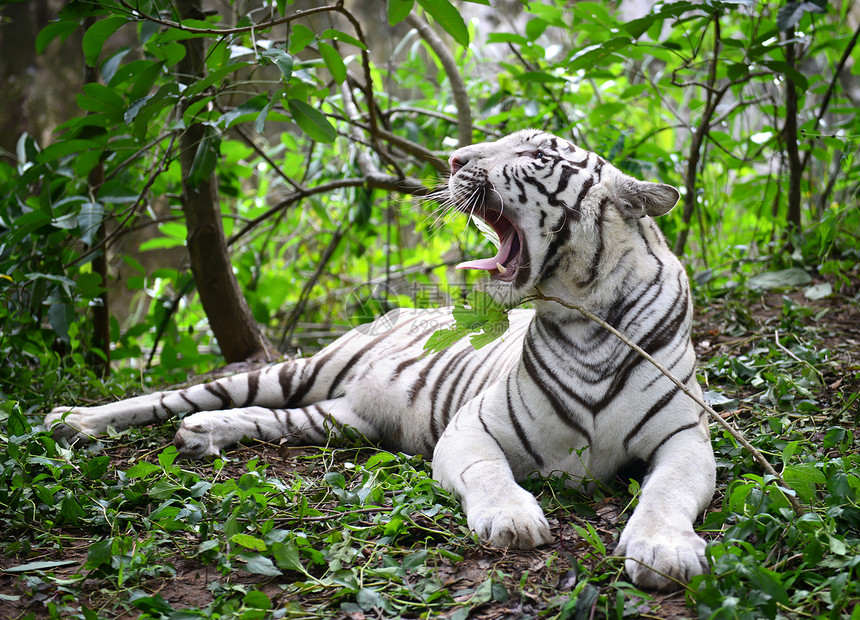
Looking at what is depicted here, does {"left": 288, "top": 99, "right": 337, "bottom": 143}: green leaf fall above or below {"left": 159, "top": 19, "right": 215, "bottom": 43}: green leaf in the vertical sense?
below

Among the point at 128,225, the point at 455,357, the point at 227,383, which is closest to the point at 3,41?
the point at 128,225

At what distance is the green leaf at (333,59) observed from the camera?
2.53m

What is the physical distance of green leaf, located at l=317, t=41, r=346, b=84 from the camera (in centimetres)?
253

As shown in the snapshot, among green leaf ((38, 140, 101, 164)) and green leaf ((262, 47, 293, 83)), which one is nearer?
green leaf ((262, 47, 293, 83))

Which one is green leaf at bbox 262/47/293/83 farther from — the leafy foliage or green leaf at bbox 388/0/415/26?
green leaf at bbox 388/0/415/26

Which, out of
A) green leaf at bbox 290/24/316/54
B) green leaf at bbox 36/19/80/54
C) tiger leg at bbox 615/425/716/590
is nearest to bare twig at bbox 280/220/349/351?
green leaf at bbox 36/19/80/54

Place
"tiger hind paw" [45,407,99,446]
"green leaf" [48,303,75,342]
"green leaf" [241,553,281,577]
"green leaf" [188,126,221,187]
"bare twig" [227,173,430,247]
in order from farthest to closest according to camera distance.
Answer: "bare twig" [227,173,430,247], "green leaf" [48,303,75,342], "green leaf" [188,126,221,187], "tiger hind paw" [45,407,99,446], "green leaf" [241,553,281,577]

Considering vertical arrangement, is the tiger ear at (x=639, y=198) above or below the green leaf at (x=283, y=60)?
below

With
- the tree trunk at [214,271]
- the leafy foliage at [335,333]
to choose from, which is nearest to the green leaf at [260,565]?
the leafy foliage at [335,333]

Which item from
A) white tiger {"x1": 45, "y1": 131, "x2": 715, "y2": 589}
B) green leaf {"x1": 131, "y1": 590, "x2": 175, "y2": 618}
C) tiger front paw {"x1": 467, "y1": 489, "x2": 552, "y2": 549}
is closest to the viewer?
green leaf {"x1": 131, "y1": 590, "x2": 175, "y2": 618}

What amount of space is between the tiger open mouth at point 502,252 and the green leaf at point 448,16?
22.3 inches

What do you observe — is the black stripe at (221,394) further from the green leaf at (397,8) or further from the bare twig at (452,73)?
the bare twig at (452,73)

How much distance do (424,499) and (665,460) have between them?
0.69 metres

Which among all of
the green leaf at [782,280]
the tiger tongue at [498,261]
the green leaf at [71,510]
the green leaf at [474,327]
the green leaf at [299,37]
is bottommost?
the green leaf at [71,510]
